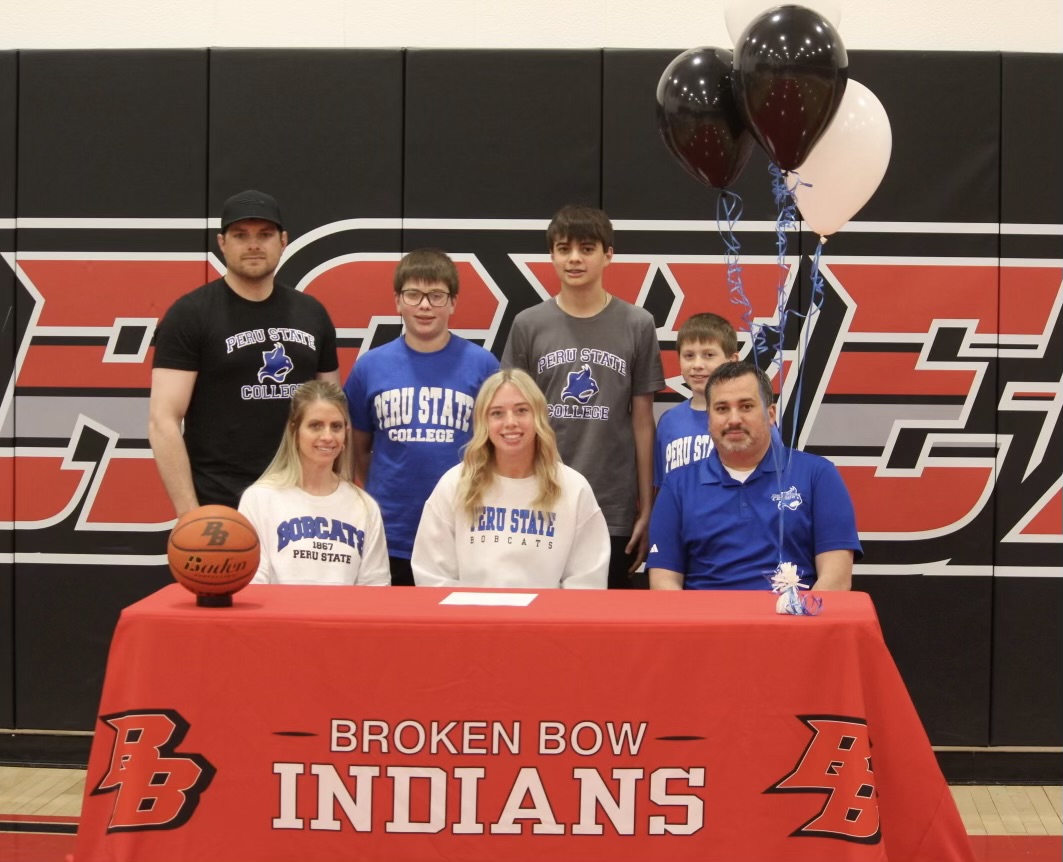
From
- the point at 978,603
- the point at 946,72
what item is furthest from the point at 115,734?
the point at 946,72

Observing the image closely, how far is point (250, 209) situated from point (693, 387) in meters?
1.47

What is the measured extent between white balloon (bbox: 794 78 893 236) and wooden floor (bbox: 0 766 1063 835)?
1.97 metres

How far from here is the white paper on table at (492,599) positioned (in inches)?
109

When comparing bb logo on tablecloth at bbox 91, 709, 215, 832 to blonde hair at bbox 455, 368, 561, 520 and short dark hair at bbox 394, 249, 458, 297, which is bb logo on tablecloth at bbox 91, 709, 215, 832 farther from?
short dark hair at bbox 394, 249, 458, 297

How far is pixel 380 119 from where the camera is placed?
4430 mm

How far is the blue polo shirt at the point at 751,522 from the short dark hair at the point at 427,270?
0.94 meters

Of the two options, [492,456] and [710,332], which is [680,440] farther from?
[492,456]

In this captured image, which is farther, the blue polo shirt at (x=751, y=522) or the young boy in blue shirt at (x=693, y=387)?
the young boy in blue shirt at (x=693, y=387)

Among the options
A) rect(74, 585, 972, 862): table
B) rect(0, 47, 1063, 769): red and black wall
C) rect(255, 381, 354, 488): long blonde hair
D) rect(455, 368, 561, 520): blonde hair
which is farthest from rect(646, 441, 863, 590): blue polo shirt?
rect(0, 47, 1063, 769): red and black wall

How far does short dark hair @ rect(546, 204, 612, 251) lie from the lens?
149 inches

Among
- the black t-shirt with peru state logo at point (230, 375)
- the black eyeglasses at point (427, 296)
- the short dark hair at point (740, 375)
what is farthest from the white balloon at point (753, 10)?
the black t-shirt with peru state logo at point (230, 375)

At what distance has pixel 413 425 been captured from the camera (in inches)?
146

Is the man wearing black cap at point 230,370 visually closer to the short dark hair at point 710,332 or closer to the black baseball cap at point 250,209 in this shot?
the black baseball cap at point 250,209

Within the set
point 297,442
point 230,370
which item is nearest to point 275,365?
point 230,370
